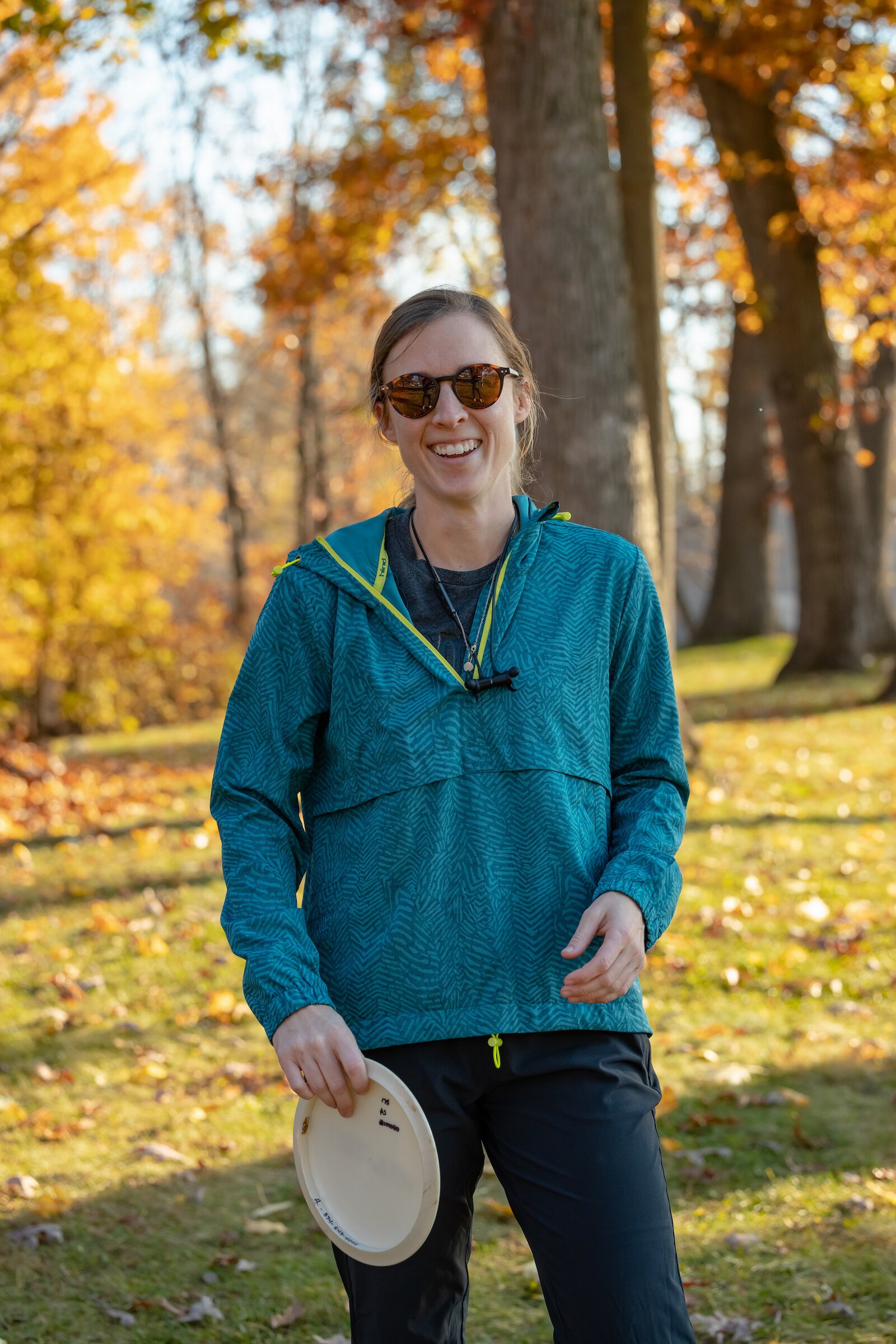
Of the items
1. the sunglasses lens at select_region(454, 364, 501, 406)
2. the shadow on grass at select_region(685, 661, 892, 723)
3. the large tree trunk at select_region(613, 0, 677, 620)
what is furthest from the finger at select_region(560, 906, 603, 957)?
the shadow on grass at select_region(685, 661, 892, 723)

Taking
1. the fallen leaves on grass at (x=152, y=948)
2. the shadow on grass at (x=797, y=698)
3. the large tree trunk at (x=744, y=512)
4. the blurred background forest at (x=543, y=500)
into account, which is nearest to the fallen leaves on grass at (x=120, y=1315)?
the blurred background forest at (x=543, y=500)

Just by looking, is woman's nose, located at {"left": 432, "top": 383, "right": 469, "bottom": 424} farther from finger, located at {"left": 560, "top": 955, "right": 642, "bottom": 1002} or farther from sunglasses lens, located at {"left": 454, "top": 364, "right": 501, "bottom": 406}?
finger, located at {"left": 560, "top": 955, "right": 642, "bottom": 1002}

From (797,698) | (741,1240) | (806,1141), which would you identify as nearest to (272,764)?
(741,1240)

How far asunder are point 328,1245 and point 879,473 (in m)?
19.4

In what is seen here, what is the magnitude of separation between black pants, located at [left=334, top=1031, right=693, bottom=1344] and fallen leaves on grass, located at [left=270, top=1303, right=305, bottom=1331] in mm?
1486

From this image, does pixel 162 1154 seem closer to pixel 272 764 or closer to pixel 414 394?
pixel 272 764

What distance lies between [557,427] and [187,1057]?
4.28 m

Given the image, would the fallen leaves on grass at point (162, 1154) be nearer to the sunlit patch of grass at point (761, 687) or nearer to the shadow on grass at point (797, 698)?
the sunlit patch of grass at point (761, 687)

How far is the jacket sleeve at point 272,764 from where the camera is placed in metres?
2.09

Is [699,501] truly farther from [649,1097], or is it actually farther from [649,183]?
[649,1097]

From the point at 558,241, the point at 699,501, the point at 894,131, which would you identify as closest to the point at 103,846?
the point at 558,241

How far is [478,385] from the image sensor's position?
2.22 m

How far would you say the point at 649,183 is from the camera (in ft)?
30.1

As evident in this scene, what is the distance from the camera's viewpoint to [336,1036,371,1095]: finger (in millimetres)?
1950
